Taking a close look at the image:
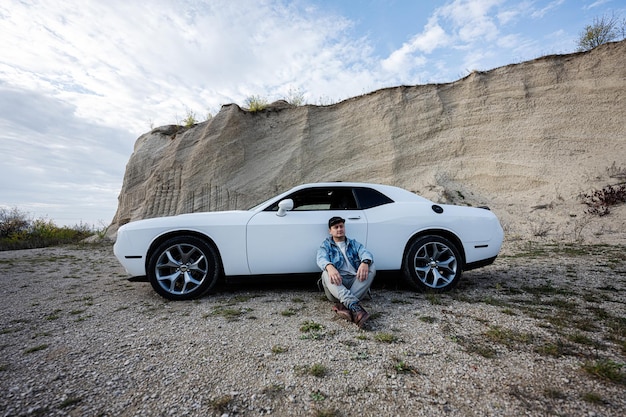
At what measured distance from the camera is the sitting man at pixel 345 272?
261cm

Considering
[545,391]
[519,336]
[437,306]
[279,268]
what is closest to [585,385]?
[545,391]

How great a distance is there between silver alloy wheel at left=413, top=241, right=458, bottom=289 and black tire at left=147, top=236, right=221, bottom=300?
2.45 meters

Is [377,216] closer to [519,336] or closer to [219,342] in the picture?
[519,336]

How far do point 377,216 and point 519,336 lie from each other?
→ 180 cm

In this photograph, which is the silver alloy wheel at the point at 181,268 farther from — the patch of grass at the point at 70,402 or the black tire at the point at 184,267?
the patch of grass at the point at 70,402

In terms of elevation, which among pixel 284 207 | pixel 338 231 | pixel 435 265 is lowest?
pixel 435 265

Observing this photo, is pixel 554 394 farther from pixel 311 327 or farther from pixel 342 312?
pixel 311 327

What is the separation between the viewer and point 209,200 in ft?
37.4

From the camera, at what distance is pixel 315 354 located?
2035 millimetres

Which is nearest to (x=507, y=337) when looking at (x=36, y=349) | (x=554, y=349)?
(x=554, y=349)

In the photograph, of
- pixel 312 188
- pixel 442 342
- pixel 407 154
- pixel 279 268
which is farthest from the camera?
pixel 407 154

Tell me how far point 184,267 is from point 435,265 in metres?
3.03

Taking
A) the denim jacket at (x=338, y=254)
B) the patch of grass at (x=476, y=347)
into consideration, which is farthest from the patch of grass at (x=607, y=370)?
the denim jacket at (x=338, y=254)

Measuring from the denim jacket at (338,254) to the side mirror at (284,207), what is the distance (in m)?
0.57
